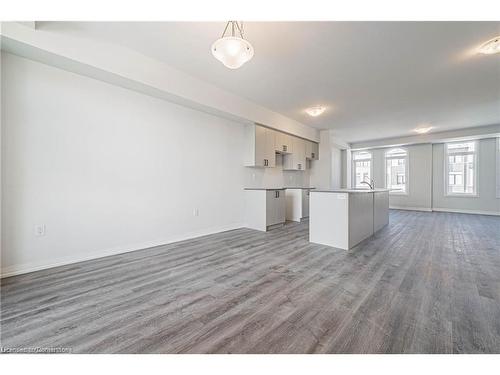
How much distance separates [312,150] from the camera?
681 cm

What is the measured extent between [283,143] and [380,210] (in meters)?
2.79

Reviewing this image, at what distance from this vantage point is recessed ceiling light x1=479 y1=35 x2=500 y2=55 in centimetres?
252

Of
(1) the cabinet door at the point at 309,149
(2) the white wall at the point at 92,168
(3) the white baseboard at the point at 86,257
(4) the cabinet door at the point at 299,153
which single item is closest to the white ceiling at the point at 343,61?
(2) the white wall at the point at 92,168

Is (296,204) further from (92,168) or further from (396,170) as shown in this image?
(396,170)

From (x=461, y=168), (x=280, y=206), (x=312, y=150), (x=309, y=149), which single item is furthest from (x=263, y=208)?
(x=461, y=168)

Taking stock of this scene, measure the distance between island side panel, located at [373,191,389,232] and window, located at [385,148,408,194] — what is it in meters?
4.03

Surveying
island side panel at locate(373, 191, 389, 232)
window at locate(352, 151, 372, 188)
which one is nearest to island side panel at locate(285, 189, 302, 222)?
island side panel at locate(373, 191, 389, 232)

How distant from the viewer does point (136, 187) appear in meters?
3.27

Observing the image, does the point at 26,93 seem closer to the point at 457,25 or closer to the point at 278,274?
the point at 278,274

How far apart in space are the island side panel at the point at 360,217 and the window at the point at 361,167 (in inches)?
228

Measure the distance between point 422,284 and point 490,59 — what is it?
327 cm

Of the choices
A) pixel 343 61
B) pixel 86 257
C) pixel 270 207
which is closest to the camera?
pixel 86 257

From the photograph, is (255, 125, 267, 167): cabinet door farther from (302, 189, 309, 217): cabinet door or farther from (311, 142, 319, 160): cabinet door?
(311, 142, 319, 160): cabinet door

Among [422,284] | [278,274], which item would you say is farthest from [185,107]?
[422,284]
